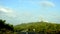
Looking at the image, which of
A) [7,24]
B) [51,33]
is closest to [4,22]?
[7,24]

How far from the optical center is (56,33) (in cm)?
4838

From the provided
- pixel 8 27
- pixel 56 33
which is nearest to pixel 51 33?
pixel 56 33

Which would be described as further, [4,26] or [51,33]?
[4,26]

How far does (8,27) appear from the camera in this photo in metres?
62.1

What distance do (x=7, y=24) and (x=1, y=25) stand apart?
2518 mm

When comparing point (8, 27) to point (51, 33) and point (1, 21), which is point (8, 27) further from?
point (51, 33)

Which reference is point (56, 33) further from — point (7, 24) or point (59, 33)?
point (7, 24)

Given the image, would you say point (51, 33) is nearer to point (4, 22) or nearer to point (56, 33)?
point (56, 33)

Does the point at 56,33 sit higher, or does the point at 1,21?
the point at 1,21

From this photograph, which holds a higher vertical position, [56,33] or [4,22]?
[4,22]

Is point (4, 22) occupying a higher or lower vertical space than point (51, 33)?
higher

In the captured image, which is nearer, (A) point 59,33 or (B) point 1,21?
(A) point 59,33

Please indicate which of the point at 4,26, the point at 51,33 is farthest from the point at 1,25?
the point at 51,33

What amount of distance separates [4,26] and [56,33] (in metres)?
20.9
